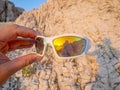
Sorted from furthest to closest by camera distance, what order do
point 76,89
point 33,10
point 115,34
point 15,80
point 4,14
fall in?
point 4,14, point 33,10, point 115,34, point 15,80, point 76,89

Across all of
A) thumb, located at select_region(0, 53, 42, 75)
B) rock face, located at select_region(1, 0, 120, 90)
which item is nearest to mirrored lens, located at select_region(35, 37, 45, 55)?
thumb, located at select_region(0, 53, 42, 75)

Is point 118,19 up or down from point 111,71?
up

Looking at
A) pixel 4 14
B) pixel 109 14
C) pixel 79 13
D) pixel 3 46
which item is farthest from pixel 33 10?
pixel 4 14

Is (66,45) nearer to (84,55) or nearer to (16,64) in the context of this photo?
(16,64)

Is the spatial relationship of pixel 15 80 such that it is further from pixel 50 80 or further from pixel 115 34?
pixel 115 34

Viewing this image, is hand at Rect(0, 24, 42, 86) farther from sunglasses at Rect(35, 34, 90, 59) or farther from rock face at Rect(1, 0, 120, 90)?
rock face at Rect(1, 0, 120, 90)

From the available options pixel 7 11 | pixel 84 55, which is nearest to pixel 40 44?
pixel 84 55
